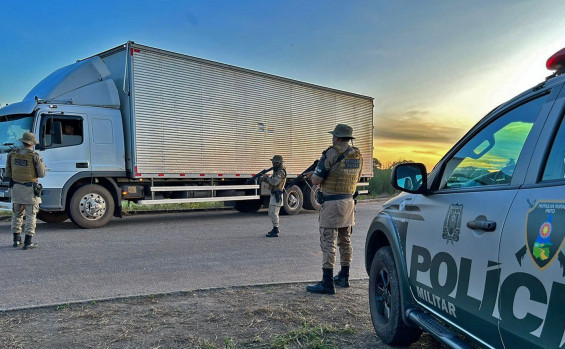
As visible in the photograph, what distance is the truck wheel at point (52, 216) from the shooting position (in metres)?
11.1

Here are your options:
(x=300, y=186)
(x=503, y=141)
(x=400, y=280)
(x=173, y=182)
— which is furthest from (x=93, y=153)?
(x=503, y=141)

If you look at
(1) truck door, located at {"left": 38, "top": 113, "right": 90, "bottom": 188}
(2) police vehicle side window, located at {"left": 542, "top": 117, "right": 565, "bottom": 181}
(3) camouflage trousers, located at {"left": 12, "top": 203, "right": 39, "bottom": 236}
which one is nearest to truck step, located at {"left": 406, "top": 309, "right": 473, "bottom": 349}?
(2) police vehicle side window, located at {"left": 542, "top": 117, "right": 565, "bottom": 181}

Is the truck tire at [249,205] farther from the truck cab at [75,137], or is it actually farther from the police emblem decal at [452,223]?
the police emblem decal at [452,223]

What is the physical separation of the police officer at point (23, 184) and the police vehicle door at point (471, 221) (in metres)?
7.24

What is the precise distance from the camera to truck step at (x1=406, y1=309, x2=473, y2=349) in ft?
7.77

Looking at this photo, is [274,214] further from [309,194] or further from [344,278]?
[309,194]

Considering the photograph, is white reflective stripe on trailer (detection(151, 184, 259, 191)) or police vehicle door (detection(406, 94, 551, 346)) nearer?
police vehicle door (detection(406, 94, 551, 346))

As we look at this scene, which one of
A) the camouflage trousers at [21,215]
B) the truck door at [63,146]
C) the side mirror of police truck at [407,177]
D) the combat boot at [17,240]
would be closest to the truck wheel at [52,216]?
the truck door at [63,146]

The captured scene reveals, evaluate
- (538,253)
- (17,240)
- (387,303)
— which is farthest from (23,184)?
(538,253)

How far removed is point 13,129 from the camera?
1016 cm

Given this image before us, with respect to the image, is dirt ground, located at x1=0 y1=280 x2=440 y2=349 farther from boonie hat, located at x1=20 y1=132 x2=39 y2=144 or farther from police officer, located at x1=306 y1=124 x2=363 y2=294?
boonie hat, located at x1=20 y1=132 x2=39 y2=144

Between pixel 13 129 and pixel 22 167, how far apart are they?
9.07ft

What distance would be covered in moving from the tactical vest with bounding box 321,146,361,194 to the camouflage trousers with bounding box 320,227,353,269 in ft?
1.54

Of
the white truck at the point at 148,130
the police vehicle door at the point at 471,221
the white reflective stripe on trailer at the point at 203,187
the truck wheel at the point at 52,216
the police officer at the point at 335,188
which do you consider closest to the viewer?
the police vehicle door at the point at 471,221
